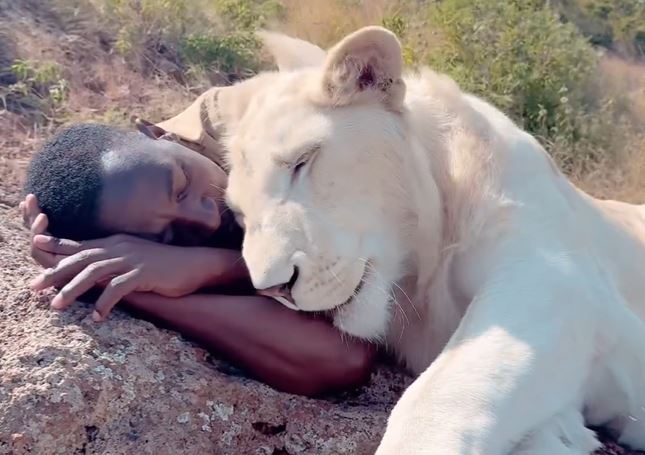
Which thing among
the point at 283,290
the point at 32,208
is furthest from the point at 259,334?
the point at 32,208

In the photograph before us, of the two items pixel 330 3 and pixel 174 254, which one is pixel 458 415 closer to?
pixel 174 254

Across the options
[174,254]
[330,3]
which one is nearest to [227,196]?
[174,254]

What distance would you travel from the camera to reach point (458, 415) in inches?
78.0

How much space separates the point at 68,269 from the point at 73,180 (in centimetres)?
39

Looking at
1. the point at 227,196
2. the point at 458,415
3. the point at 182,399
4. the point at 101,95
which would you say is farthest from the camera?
the point at 101,95

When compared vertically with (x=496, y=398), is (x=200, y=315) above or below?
below

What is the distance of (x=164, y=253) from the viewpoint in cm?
238

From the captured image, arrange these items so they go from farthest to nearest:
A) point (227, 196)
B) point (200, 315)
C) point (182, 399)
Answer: point (227, 196), point (200, 315), point (182, 399)

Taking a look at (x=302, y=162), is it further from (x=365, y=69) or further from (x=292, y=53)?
(x=292, y=53)

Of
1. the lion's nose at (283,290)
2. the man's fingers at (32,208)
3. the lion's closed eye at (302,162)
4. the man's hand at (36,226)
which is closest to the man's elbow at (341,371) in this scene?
the lion's nose at (283,290)

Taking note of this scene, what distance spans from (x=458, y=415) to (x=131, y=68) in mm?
3979

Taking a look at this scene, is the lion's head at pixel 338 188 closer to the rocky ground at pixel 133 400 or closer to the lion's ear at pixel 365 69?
the lion's ear at pixel 365 69

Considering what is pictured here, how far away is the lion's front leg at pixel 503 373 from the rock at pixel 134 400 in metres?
0.29

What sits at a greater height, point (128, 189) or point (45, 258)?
point (128, 189)
